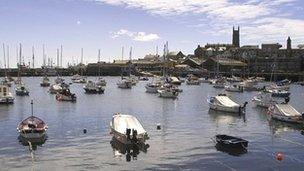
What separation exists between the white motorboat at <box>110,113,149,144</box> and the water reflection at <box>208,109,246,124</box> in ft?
67.7

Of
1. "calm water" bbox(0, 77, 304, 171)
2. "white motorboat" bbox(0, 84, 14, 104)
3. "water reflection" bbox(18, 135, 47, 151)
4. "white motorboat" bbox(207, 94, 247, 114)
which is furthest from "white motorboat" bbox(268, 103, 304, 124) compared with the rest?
"white motorboat" bbox(0, 84, 14, 104)

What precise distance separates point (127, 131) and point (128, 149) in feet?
6.45

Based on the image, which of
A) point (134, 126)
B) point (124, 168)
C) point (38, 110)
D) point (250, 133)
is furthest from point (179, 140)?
point (38, 110)

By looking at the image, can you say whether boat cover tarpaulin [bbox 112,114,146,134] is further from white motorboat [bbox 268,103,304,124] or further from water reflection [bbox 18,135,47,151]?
white motorboat [bbox 268,103,304,124]

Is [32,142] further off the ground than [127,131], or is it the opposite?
[127,131]

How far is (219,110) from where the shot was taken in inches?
3401

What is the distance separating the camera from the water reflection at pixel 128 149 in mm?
46094

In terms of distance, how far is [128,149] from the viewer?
48750mm

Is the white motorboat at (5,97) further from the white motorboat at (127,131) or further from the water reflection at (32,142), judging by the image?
the white motorboat at (127,131)

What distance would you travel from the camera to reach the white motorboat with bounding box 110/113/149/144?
49625 millimetres

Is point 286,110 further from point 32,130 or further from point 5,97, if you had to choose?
point 5,97

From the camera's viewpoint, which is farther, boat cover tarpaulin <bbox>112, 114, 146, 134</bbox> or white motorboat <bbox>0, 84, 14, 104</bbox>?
white motorboat <bbox>0, 84, 14, 104</bbox>

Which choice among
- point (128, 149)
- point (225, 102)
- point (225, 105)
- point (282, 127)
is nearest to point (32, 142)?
point (128, 149)

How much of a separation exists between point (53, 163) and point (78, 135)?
15.4 metres
